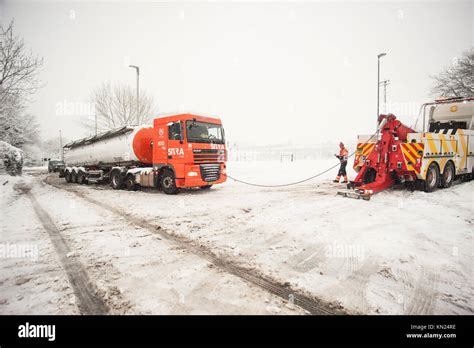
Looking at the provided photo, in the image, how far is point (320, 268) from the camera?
3.30m

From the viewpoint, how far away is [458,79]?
2084cm

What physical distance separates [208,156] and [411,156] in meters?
7.09

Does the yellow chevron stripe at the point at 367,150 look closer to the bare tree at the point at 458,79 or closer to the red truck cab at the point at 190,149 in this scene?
the red truck cab at the point at 190,149

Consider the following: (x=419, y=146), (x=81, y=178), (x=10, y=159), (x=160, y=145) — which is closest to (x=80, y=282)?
(x=160, y=145)

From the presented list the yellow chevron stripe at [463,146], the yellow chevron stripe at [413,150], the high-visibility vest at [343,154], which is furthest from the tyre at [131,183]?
the yellow chevron stripe at [463,146]

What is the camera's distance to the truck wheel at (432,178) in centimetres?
796

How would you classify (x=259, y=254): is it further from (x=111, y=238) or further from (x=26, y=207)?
(x=26, y=207)

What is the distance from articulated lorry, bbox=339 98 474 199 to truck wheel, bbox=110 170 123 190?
10.3 meters

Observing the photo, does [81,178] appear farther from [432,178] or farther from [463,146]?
[463,146]

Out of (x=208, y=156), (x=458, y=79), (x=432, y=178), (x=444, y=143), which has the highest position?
(x=458, y=79)

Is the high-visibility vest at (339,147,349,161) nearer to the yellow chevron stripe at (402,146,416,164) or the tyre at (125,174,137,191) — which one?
the yellow chevron stripe at (402,146,416,164)

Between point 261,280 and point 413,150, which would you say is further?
point 413,150

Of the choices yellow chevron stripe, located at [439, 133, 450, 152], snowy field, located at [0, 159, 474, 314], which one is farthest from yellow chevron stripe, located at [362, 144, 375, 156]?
snowy field, located at [0, 159, 474, 314]

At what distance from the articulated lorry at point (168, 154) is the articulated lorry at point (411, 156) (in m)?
Answer: 5.28
